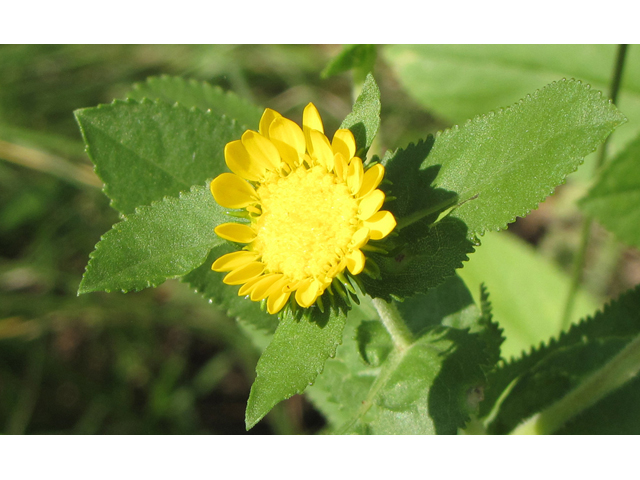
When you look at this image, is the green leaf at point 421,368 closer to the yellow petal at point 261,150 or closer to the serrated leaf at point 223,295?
the serrated leaf at point 223,295

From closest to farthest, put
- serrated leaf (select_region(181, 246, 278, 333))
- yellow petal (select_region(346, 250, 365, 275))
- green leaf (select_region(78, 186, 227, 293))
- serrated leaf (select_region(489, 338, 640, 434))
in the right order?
1. yellow petal (select_region(346, 250, 365, 275))
2. green leaf (select_region(78, 186, 227, 293))
3. serrated leaf (select_region(181, 246, 278, 333))
4. serrated leaf (select_region(489, 338, 640, 434))

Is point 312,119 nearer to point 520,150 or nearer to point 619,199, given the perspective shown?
point 520,150

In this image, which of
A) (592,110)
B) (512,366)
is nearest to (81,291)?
(592,110)

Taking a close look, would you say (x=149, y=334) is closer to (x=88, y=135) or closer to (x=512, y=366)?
(x=88, y=135)

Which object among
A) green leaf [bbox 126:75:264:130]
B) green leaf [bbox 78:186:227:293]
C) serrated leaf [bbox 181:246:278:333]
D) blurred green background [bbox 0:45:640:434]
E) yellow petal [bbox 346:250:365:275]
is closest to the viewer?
yellow petal [bbox 346:250:365:275]

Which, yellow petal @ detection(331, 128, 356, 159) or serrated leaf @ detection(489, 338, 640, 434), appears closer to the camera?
yellow petal @ detection(331, 128, 356, 159)

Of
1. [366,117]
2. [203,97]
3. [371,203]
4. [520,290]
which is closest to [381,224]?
[371,203]

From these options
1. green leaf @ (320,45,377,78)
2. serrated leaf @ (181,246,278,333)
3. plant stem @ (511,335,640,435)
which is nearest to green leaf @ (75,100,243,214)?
serrated leaf @ (181,246,278,333)

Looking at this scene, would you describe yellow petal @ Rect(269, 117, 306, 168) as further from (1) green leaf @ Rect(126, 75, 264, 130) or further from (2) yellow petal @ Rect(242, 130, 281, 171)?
(1) green leaf @ Rect(126, 75, 264, 130)
